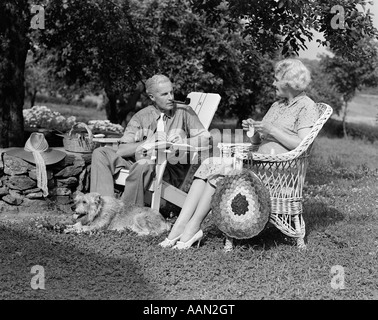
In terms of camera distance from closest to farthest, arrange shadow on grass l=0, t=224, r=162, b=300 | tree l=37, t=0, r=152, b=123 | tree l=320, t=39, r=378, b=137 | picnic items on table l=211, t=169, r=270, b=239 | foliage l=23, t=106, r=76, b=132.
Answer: shadow on grass l=0, t=224, r=162, b=300 < picnic items on table l=211, t=169, r=270, b=239 < tree l=37, t=0, r=152, b=123 < foliage l=23, t=106, r=76, b=132 < tree l=320, t=39, r=378, b=137

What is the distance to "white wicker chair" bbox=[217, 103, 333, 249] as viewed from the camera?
4328mm

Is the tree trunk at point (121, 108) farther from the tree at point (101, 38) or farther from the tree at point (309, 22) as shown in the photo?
the tree at point (309, 22)

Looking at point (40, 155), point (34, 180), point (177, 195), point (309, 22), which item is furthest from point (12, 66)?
point (309, 22)

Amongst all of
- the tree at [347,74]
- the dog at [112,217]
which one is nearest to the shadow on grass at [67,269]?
the dog at [112,217]

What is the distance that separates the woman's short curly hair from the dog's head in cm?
174

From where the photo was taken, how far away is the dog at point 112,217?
4785 mm

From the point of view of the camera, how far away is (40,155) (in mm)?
5691

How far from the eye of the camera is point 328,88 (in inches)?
729

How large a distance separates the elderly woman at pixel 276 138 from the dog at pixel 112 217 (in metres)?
0.37

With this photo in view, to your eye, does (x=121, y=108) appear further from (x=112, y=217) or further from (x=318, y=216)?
(x=112, y=217)

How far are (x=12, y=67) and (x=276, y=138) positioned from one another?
374 centimetres

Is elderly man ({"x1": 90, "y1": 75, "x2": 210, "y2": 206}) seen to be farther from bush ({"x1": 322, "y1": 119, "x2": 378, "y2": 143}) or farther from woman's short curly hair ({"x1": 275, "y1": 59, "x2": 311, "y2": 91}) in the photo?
bush ({"x1": 322, "y1": 119, "x2": 378, "y2": 143})

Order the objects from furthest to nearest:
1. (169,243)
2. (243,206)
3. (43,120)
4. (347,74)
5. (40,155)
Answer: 1. (347,74)
2. (43,120)
3. (40,155)
4. (169,243)
5. (243,206)

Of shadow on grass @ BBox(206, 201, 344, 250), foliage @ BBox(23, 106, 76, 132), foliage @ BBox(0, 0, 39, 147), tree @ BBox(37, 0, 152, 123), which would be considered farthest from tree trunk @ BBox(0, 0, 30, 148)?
shadow on grass @ BBox(206, 201, 344, 250)
